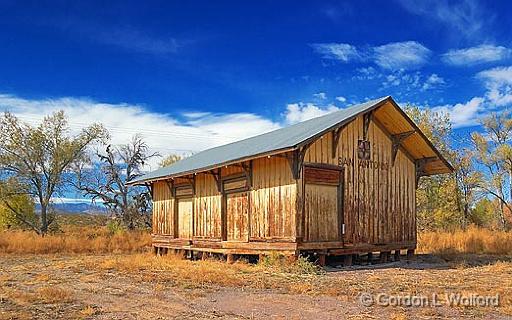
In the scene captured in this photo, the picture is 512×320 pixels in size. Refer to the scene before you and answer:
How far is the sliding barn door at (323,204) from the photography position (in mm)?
16547

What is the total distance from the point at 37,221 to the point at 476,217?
30022 mm

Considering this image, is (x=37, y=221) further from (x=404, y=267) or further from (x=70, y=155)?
(x=404, y=267)

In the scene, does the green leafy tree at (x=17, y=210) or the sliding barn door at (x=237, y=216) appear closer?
the sliding barn door at (x=237, y=216)

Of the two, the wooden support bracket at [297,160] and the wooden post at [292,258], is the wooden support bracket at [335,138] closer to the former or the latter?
the wooden support bracket at [297,160]

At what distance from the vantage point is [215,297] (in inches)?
416

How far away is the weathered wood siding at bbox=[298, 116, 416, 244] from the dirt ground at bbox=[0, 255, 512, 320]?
2.37 metres

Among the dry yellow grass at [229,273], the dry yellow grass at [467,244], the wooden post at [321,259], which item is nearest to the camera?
the dry yellow grass at [229,273]

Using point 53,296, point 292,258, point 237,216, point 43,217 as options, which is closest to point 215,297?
point 53,296

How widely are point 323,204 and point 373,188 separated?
2604 millimetres

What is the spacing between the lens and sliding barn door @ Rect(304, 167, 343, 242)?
1655cm

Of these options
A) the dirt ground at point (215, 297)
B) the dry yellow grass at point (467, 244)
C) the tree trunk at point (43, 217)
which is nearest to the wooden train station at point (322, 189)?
the dirt ground at point (215, 297)

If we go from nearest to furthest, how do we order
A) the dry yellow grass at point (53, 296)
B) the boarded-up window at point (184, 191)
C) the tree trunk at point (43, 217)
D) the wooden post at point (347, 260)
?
the dry yellow grass at point (53, 296)
the wooden post at point (347, 260)
the boarded-up window at point (184, 191)
the tree trunk at point (43, 217)

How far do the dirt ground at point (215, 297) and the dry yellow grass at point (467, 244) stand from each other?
7.01 m

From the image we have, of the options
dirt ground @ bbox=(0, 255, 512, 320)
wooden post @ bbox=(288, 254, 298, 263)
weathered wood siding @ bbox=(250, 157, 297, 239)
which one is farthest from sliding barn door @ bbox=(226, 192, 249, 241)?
dirt ground @ bbox=(0, 255, 512, 320)
